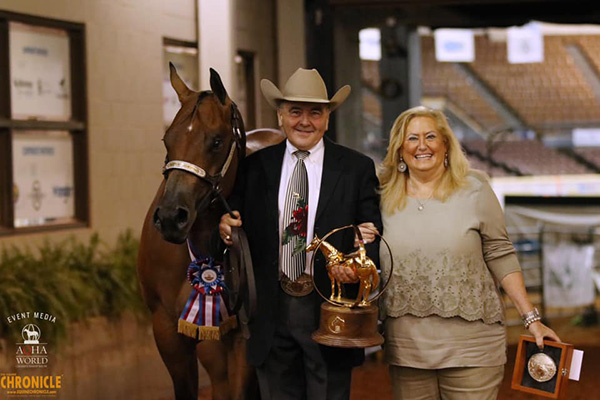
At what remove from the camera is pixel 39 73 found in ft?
18.1

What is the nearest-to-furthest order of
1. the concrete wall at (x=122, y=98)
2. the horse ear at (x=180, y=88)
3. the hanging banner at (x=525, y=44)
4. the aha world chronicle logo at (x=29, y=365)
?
the horse ear at (x=180, y=88), the aha world chronicle logo at (x=29, y=365), the concrete wall at (x=122, y=98), the hanging banner at (x=525, y=44)

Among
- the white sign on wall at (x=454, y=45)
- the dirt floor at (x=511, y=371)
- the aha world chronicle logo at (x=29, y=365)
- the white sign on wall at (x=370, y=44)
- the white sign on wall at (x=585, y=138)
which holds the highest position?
the white sign on wall at (x=454, y=45)

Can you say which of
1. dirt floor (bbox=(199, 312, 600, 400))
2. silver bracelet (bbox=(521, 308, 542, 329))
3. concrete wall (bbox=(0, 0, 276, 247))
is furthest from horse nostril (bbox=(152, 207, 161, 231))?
dirt floor (bbox=(199, 312, 600, 400))

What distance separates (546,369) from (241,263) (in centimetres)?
105

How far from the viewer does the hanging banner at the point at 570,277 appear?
8.24 m

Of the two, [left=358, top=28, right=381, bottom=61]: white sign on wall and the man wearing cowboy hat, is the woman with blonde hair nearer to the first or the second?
the man wearing cowboy hat

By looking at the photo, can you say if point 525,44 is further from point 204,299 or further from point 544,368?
point 544,368

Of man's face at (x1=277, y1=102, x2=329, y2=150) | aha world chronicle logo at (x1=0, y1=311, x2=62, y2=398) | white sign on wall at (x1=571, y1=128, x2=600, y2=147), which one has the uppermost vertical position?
white sign on wall at (x1=571, y1=128, x2=600, y2=147)

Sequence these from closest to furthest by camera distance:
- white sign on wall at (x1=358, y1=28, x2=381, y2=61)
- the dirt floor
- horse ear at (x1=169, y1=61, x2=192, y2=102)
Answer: horse ear at (x1=169, y1=61, x2=192, y2=102), the dirt floor, white sign on wall at (x1=358, y1=28, x2=381, y2=61)

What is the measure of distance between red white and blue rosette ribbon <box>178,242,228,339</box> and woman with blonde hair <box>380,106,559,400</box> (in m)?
0.67

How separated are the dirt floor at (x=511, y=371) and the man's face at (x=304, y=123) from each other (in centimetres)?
310

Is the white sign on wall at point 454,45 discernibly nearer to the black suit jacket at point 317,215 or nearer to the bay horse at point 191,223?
the bay horse at point 191,223

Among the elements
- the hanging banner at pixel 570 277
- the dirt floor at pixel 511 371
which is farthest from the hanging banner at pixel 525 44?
the dirt floor at pixel 511 371

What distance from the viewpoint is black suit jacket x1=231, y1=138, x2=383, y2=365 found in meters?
3.00
